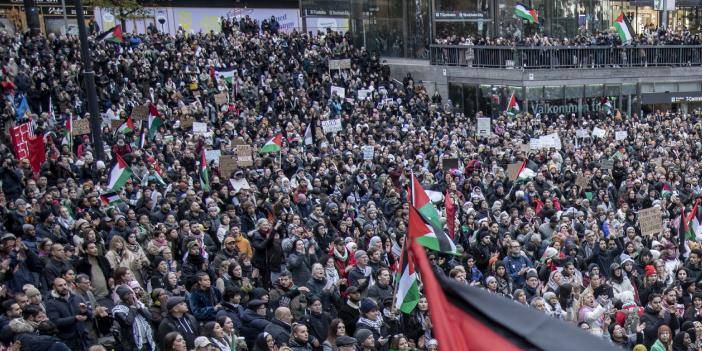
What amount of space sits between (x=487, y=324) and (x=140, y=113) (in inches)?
700

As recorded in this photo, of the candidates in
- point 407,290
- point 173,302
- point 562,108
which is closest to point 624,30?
point 562,108

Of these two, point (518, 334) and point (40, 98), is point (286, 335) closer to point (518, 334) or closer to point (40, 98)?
point (518, 334)

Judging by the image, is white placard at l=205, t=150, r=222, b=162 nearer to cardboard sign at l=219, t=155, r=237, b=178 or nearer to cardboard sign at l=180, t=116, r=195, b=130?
cardboard sign at l=219, t=155, r=237, b=178

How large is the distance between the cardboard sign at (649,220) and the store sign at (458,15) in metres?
23.3

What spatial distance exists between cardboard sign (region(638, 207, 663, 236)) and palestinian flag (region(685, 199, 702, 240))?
55 centimetres

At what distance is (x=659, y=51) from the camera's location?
33938 mm

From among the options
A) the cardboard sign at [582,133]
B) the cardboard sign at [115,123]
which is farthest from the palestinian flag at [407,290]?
the cardboard sign at [582,133]

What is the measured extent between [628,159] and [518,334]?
748 inches

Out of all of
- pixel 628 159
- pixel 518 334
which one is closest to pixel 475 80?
pixel 628 159

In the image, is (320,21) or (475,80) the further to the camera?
(320,21)

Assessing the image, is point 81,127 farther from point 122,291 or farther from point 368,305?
point 368,305

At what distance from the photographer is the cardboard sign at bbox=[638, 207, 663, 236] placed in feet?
43.8

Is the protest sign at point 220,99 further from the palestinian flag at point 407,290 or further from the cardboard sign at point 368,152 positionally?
the palestinian flag at point 407,290

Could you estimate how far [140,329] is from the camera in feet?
26.4
